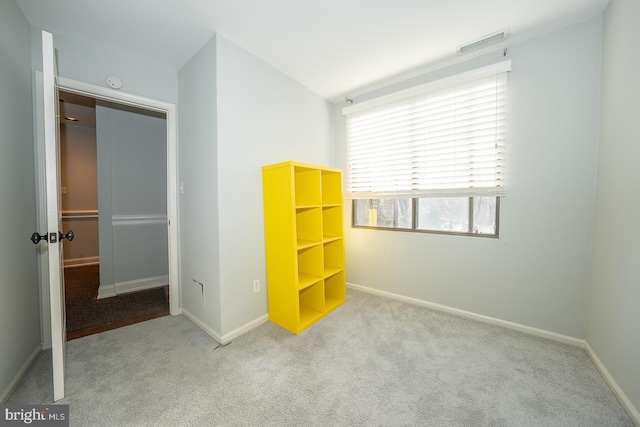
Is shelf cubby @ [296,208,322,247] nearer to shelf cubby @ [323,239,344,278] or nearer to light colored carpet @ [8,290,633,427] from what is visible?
shelf cubby @ [323,239,344,278]

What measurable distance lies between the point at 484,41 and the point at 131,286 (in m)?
4.78

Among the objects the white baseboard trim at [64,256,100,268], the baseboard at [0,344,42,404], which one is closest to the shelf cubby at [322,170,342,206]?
the baseboard at [0,344,42,404]

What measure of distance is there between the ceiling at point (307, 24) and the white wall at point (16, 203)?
0.35 meters

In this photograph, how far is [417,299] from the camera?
2658 millimetres

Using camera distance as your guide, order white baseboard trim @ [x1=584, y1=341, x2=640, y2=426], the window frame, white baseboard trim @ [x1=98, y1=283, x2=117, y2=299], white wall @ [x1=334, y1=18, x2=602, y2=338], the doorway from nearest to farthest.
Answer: white baseboard trim @ [x1=584, y1=341, x2=640, y2=426], white wall @ [x1=334, y1=18, x2=602, y2=338], the window frame, the doorway, white baseboard trim @ [x1=98, y1=283, x2=117, y2=299]

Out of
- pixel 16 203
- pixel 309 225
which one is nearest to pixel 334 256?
pixel 309 225

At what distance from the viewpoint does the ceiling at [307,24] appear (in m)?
1.67

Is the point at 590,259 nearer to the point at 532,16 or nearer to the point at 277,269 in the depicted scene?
the point at 532,16

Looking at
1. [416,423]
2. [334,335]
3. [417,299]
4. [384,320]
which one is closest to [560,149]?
[417,299]

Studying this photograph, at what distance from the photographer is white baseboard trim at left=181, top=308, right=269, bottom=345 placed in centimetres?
200

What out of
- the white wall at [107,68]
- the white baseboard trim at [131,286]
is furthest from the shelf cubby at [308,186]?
the white baseboard trim at [131,286]

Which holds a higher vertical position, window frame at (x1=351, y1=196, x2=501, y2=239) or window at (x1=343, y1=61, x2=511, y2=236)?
window at (x1=343, y1=61, x2=511, y2=236)

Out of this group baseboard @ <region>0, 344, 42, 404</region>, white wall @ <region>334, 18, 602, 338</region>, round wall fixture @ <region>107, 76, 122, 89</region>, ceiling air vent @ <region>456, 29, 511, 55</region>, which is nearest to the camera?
baseboard @ <region>0, 344, 42, 404</region>

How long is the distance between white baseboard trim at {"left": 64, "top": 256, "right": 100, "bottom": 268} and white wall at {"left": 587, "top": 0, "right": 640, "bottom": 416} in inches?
277
